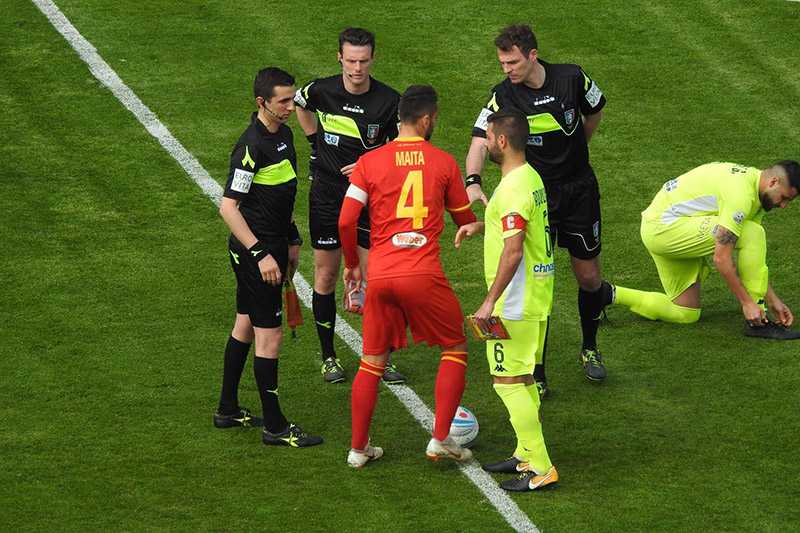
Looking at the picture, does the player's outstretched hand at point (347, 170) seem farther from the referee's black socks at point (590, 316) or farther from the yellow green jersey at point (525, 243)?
the referee's black socks at point (590, 316)

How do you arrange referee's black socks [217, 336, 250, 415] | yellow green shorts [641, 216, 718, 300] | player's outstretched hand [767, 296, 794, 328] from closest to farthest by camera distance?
referee's black socks [217, 336, 250, 415]
player's outstretched hand [767, 296, 794, 328]
yellow green shorts [641, 216, 718, 300]

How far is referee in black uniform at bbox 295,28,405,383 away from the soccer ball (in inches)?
47.7

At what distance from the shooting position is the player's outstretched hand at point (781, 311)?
38.0 ft

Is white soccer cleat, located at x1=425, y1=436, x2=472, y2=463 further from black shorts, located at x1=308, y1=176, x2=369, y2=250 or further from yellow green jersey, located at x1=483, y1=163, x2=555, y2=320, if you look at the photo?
black shorts, located at x1=308, y1=176, x2=369, y2=250

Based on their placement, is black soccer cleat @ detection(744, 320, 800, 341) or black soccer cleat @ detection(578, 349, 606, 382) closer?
black soccer cleat @ detection(578, 349, 606, 382)

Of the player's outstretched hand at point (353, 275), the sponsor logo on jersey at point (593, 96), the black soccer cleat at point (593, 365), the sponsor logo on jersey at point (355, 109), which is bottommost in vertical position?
the black soccer cleat at point (593, 365)

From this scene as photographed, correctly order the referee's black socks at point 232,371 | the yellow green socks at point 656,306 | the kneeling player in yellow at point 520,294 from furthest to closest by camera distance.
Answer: the yellow green socks at point 656,306 < the referee's black socks at point 232,371 < the kneeling player in yellow at point 520,294

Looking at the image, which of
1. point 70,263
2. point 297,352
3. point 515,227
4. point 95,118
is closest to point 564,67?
point 515,227

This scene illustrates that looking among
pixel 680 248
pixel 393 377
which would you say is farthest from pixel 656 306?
pixel 393 377

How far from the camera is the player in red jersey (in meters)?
9.45

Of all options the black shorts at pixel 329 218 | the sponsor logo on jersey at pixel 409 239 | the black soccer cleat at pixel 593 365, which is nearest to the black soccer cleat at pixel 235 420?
the black shorts at pixel 329 218

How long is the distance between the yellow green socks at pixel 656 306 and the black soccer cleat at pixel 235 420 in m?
3.37

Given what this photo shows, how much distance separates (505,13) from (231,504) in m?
10.3

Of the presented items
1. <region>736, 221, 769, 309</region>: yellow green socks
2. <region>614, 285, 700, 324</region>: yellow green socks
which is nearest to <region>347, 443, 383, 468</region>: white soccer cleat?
<region>614, 285, 700, 324</region>: yellow green socks
